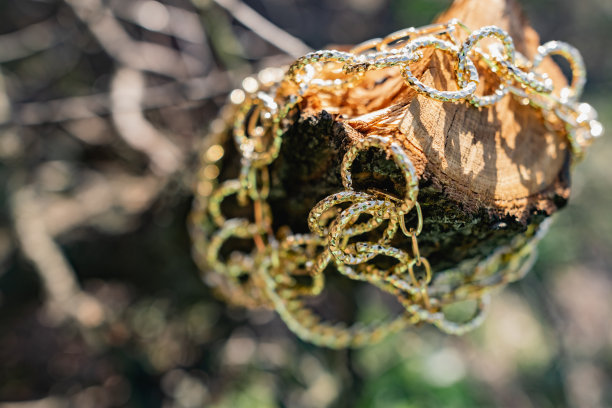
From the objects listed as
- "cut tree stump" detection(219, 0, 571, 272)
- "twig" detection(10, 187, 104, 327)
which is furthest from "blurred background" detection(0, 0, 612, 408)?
"cut tree stump" detection(219, 0, 571, 272)

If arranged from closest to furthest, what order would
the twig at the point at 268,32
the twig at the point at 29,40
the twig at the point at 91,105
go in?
1. the twig at the point at 268,32
2. the twig at the point at 91,105
3. the twig at the point at 29,40

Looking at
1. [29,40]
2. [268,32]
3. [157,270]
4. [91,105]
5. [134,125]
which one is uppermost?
[29,40]

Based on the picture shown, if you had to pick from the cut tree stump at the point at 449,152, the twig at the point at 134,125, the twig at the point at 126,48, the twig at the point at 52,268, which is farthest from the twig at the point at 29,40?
the cut tree stump at the point at 449,152

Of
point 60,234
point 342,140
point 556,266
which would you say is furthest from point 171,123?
point 556,266

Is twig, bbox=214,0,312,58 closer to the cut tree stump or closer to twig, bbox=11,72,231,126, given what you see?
twig, bbox=11,72,231,126

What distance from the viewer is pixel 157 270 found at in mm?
1384

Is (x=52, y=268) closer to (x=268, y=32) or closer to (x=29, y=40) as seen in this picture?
(x=268, y=32)

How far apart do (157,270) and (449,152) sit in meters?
1.09

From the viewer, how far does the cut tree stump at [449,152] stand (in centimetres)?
60

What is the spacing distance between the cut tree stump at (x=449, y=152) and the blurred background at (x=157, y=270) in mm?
585

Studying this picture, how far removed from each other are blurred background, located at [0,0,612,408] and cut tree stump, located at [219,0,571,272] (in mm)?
585

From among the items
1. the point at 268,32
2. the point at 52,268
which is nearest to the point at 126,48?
the point at 268,32

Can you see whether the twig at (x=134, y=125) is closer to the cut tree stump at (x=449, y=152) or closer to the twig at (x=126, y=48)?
the twig at (x=126, y=48)

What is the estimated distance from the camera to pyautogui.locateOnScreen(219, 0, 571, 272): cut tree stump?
0.60 meters
